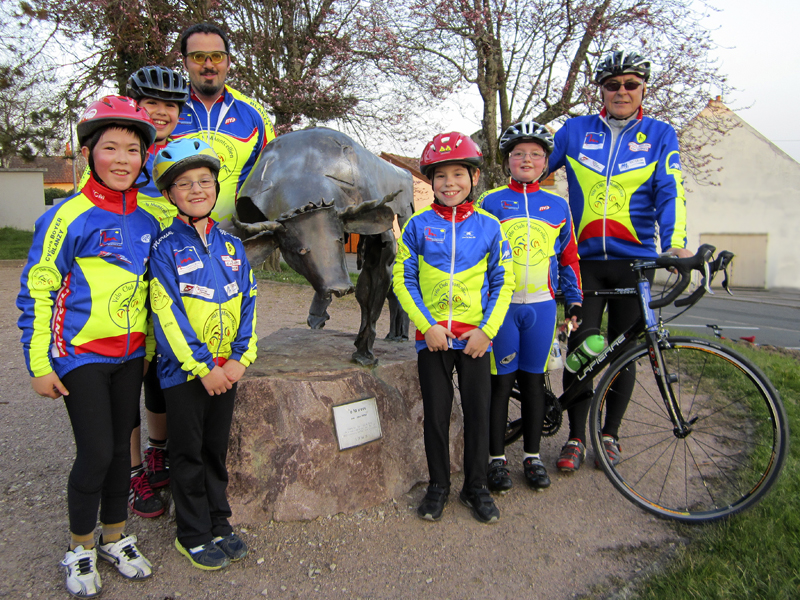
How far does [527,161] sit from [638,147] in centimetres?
75

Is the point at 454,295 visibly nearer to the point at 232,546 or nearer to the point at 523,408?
the point at 523,408

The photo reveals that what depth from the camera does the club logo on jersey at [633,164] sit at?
3.42 metres

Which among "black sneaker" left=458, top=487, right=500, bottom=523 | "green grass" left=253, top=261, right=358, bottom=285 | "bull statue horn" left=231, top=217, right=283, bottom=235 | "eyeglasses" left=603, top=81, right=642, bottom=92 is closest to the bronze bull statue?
"bull statue horn" left=231, top=217, right=283, bottom=235

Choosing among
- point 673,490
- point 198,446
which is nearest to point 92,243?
point 198,446

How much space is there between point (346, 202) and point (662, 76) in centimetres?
1089

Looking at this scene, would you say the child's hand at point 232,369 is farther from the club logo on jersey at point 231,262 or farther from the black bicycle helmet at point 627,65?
the black bicycle helmet at point 627,65

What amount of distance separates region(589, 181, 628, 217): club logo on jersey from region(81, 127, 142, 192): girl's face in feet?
8.92

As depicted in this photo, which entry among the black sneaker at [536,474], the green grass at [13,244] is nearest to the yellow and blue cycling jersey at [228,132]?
the black sneaker at [536,474]

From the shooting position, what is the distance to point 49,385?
2203 millimetres

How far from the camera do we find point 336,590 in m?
2.48

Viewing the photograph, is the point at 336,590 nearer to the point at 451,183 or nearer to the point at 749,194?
the point at 451,183

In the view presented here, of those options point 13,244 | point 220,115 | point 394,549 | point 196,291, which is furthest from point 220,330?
point 13,244

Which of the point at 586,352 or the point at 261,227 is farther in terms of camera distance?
the point at 586,352

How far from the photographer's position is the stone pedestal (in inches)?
121
